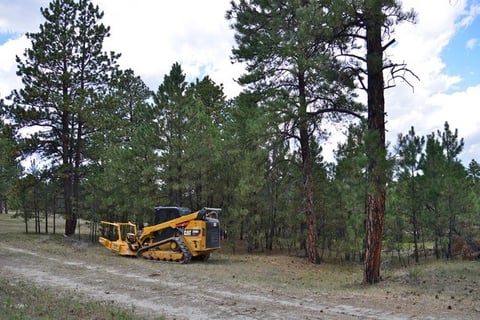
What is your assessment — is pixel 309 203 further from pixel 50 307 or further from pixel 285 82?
pixel 50 307

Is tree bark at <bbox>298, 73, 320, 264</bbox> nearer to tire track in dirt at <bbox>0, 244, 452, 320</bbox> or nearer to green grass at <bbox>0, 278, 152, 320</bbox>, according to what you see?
tire track in dirt at <bbox>0, 244, 452, 320</bbox>

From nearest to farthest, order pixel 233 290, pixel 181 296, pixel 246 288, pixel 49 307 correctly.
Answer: pixel 49 307 → pixel 181 296 → pixel 233 290 → pixel 246 288

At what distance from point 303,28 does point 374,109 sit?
8.66 feet

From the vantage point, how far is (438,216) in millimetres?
16828

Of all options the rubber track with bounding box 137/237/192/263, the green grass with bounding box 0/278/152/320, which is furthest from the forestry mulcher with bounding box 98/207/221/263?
the green grass with bounding box 0/278/152/320

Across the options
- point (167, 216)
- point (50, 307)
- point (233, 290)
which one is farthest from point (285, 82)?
point (50, 307)

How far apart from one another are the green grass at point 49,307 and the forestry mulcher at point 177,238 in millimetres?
6772

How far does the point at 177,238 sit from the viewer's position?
15242 millimetres

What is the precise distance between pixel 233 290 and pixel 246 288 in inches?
15.8

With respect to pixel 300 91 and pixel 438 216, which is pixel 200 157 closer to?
pixel 300 91

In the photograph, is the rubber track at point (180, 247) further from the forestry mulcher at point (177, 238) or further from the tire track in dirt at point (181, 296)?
the tire track in dirt at point (181, 296)

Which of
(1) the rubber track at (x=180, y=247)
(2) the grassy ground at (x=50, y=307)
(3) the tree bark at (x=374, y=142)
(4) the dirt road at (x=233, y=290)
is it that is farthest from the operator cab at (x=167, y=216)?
(3) the tree bark at (x=374, y=142)

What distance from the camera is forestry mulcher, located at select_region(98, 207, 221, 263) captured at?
14898mm

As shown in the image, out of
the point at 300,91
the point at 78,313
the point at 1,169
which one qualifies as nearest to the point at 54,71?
the point at 1,169
